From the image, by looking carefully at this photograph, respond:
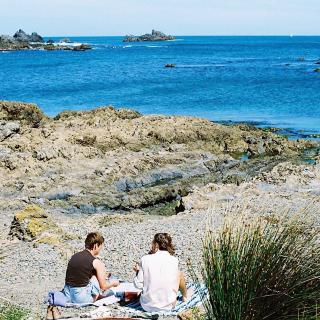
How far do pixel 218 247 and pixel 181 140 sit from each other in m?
21.0

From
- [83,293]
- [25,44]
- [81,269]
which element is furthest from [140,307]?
[25,44]

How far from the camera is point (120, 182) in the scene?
2191 cm

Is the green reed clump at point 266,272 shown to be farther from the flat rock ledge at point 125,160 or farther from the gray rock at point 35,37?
the gray rock at point 35,37

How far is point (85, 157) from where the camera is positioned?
942 inches

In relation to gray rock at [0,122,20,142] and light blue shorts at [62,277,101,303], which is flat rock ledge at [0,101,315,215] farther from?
light blue shorts at [62,277,101,303]

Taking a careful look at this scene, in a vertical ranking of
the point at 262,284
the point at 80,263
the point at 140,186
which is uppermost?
the point at 262,284

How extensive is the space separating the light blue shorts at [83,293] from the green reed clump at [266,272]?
3277 millimetres

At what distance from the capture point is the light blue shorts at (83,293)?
364 inches

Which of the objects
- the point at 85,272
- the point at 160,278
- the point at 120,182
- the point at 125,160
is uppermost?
the point at 160,278

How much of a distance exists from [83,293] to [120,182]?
501 inches

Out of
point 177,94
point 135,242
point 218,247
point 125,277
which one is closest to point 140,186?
point 135,242

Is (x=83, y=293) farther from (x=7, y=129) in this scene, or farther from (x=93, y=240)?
(x=7, y=129)

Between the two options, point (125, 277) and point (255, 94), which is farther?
point (255, 94)

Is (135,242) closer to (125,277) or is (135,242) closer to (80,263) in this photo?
(125,277)
